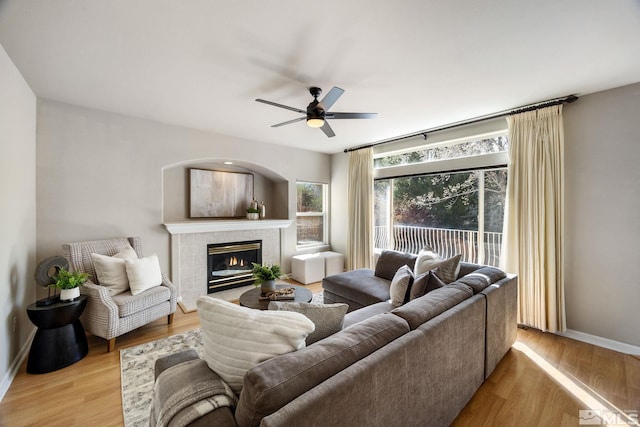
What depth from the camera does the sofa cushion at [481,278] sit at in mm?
2080

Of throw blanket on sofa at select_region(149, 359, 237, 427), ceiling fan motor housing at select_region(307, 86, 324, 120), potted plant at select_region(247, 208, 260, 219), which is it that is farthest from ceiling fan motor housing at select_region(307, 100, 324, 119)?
potted plant at select_region(247, 208, 260, 219)

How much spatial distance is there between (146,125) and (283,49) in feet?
8.48

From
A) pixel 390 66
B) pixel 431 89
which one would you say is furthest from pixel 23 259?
pixel 431 89

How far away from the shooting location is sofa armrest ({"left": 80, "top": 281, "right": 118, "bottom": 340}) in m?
2.44

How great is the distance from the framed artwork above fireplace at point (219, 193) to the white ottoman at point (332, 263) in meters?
1.81

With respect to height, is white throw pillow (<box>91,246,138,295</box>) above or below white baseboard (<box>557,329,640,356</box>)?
above

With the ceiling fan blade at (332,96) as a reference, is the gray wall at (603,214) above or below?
below

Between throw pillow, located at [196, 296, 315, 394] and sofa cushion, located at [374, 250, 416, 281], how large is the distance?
2441 mm

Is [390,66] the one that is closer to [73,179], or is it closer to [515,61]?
[515,61]

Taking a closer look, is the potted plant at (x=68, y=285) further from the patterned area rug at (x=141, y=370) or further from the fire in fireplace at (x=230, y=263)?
the fire in fireplace at (x=230, y=263)

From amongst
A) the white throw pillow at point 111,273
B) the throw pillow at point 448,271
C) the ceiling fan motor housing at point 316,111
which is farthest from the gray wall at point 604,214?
the white throw pillow at point 111,273

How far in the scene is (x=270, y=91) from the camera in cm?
262

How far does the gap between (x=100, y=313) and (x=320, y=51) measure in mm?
3067

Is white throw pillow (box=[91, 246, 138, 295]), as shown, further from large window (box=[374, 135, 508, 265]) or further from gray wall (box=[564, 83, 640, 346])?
gray wall (box=[564, 83, 640, 346])
